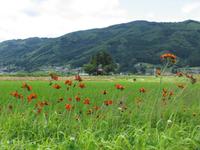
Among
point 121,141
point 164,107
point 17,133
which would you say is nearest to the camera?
point 121,141

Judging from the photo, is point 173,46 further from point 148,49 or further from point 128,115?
point 128,115

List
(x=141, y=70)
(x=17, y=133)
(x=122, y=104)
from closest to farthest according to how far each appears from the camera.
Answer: (x=17, y=133), (x=122, y=104), (x=141, y=70)

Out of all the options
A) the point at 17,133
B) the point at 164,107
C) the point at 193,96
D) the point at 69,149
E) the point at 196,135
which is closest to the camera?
the point at 69,149

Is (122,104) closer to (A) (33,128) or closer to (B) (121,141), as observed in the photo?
(A) (33,128)

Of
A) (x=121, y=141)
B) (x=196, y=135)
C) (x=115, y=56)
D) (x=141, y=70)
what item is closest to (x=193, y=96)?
(x=196, y=135)

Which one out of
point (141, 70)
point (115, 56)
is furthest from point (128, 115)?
point (115, 56)

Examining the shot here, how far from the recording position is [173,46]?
19025cm

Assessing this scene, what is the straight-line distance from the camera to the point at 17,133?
7.16 m

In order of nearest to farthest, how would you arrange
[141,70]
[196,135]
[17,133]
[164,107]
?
[196,135] → [17,133] → [164,107] → [141,70]

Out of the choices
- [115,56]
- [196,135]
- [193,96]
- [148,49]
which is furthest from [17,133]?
[148,49]

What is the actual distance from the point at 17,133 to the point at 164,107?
10.4 feet

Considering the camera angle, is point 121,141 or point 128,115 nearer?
point 121,141

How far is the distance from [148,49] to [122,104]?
189090 millimetres

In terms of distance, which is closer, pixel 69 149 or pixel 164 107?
pixel 69 149
